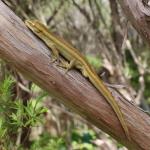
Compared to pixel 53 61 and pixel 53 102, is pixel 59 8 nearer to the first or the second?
pixel 53 102

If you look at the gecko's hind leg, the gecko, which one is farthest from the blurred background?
the gecko's hind leg

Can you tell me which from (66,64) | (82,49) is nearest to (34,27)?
(66,64)

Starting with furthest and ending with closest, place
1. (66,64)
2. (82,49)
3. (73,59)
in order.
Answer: (82,49)
(73,59)
(66,64)

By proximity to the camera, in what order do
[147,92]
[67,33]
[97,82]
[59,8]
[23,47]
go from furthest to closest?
[147,92]
[67,33]
[59,8]
[97,82]
[23,47]

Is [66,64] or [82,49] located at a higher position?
[82,49]

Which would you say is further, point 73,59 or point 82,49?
point 82,49

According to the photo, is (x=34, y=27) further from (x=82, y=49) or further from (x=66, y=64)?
(x=82, y=49)

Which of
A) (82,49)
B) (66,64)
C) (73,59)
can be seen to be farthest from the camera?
(82,49)

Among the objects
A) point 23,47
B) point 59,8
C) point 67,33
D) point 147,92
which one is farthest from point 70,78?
point 147,92

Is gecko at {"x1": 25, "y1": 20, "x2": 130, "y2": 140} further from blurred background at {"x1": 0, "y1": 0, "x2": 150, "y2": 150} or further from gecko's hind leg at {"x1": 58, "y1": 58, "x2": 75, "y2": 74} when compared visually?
blurred background at {"x1": 0, "y1": 0, "x2": 150, "y2": 150}

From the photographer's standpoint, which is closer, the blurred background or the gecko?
the gecko

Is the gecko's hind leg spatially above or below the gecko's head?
below
